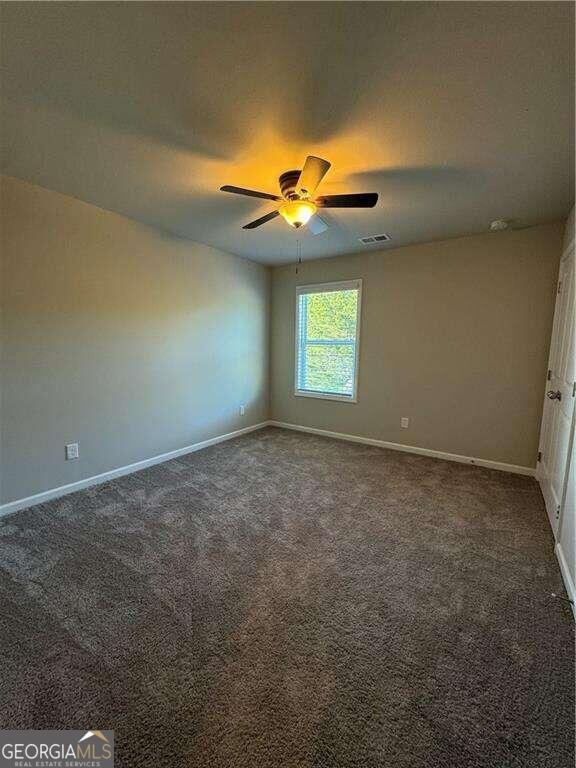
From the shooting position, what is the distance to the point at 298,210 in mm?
2096

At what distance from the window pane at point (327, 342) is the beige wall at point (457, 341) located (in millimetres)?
195

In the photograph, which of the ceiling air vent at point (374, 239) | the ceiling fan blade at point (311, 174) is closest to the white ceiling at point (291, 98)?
the ceiling fan blade at point (311, 174)

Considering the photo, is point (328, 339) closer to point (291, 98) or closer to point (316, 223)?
point (316, 223)

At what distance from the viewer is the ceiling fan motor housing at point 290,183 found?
80.9 inches

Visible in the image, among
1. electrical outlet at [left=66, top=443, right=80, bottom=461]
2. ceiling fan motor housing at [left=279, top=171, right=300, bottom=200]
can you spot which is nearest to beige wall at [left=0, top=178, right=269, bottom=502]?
electrical outlet at [left=66, top=443, right=80, bottom=461]

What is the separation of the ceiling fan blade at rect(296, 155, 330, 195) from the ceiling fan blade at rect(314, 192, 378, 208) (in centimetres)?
11

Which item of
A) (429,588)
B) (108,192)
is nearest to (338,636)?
(429,588)

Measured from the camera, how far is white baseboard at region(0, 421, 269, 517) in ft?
7.97

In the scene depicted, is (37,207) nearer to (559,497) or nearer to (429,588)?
(429,588)

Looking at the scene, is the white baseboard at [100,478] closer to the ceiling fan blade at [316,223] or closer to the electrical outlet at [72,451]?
the electrical outlet at [72,451]

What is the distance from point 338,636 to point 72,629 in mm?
1204

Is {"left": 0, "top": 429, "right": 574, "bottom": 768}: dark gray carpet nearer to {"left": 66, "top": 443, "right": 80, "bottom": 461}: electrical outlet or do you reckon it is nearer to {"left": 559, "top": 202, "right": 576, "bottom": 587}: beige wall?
{"left": 559, "top": 202, "right": 576, "bottom": 587}: beige wall

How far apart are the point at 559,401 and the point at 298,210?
2477mm

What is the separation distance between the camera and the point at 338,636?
1.43m
